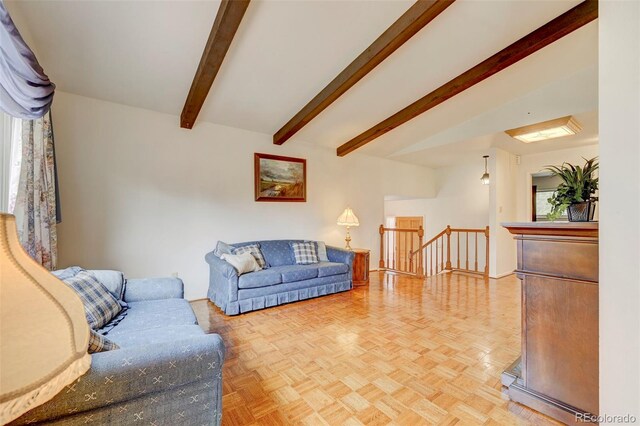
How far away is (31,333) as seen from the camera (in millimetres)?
548

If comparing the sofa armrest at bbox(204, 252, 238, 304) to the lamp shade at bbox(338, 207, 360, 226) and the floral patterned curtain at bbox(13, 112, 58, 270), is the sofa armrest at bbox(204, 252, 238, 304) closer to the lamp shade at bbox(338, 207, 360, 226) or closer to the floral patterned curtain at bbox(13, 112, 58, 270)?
the floral patterned curtain at bbox(13, 112, 58, 270)

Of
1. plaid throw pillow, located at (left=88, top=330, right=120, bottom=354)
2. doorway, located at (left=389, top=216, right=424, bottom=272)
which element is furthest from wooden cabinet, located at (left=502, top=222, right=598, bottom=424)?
doorway, located at (left=389, top=216, right=424, bottom=272)

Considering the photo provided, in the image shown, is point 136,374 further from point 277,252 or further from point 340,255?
point 340,255

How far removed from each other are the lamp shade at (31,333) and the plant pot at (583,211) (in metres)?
2.16

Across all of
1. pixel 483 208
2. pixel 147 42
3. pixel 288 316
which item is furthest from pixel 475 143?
pixel 147 42

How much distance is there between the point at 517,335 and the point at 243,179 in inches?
148

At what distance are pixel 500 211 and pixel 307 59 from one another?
14.7 feet

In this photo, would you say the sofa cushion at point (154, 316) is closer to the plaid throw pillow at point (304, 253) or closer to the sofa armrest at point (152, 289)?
the sofa armrest at point (152, 289)

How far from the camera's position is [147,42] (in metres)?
2.35

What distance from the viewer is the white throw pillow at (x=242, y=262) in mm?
3203

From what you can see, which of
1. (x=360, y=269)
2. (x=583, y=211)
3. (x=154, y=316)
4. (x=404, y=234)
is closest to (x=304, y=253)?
(x=360, y=269)

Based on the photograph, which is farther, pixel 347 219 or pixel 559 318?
pixel 347 219
